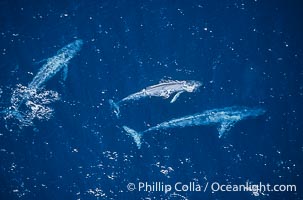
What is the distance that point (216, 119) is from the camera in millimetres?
1106

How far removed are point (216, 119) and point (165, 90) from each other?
10.3 inches

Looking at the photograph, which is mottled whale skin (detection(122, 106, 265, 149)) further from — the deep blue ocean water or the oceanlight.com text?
the oceanlight.com text

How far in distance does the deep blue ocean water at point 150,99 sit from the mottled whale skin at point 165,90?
2 centimetres

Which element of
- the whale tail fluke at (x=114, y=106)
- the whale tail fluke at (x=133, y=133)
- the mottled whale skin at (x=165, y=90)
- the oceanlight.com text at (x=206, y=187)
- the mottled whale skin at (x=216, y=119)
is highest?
the mottled whale skin at (x=165, y=90)

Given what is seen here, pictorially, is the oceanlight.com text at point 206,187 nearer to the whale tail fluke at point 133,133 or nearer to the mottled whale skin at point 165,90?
the whale tail fluke at point 133,133

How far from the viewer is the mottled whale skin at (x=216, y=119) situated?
1090 millimetres

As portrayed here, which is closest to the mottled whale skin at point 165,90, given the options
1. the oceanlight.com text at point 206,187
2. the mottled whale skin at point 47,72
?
the mottled whale skin at point 47,72

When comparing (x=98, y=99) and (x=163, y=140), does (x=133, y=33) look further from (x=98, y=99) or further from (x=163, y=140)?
(x=163, y=140)

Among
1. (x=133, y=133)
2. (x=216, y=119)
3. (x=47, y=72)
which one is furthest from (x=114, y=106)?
(x=216, y=119)

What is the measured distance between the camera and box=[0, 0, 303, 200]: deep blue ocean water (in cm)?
104

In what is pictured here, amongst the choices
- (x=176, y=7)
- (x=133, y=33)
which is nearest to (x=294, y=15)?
(x=176, y=7)

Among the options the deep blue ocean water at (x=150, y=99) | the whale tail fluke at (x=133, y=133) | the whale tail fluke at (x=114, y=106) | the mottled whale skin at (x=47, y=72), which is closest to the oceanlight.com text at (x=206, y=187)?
the deep blue ocean water at (x=150, y=99)

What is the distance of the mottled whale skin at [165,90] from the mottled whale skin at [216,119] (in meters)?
0.11

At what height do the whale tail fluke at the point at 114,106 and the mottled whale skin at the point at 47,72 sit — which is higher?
the mottled whale skin at the point at 47,72
